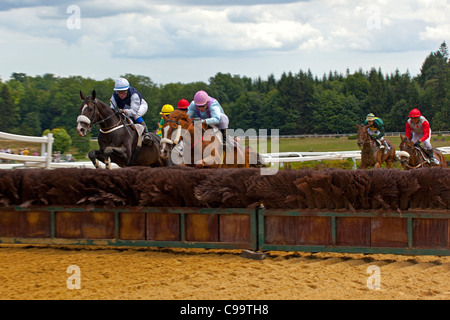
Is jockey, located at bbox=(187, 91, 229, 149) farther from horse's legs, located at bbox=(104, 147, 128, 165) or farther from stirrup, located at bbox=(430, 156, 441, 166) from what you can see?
stirrup, located at bbox=(430, 156, 441, 166)

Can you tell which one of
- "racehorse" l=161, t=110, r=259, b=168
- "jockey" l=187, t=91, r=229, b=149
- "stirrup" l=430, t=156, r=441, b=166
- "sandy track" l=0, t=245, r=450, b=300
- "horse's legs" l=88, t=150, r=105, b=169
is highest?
"jockey" l=187, t=91, r=229, b=149

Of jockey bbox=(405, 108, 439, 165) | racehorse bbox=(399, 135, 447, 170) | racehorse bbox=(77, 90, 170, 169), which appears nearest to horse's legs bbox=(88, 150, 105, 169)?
racehorse bbox=(77, 90, 170, 169)

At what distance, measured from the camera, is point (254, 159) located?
948 cm

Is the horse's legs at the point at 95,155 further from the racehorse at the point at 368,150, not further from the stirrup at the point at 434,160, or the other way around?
the stirrup at the point at 434,160

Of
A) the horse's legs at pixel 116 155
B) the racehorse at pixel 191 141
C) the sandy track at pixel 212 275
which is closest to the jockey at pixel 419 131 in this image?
the racehorse at pixel 191 141

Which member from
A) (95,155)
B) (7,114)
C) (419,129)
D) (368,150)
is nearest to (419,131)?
(419,129)

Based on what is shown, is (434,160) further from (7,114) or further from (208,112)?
(7,114)

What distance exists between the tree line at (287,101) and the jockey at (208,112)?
63.3 m

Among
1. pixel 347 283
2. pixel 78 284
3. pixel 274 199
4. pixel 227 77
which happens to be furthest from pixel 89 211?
pixel 227 77

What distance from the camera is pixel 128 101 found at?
35.3ft

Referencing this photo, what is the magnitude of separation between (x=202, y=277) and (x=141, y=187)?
61.4 inches

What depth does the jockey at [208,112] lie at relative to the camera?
336 inches

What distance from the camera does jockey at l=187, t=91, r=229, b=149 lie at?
8.54m

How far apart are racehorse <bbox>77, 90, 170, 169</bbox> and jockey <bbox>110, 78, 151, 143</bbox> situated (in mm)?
141
